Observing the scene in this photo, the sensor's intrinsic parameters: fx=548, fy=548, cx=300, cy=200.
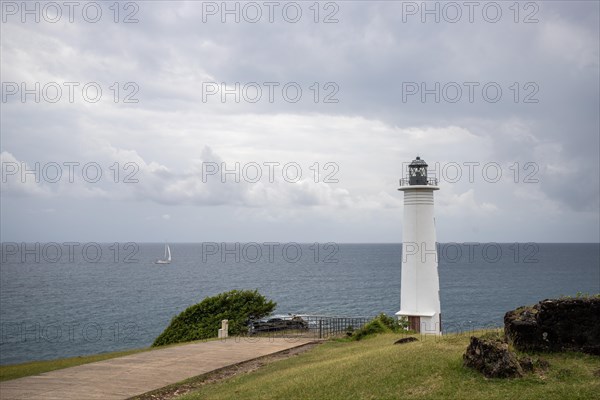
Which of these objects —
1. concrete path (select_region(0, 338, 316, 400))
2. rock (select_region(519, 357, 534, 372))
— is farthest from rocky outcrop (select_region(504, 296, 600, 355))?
concrete path (select_region(0, 338, 316, 400))

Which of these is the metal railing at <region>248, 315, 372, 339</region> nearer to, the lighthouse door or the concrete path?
the lighthouse door

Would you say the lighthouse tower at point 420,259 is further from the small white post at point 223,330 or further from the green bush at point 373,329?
the small white post at point 223,330

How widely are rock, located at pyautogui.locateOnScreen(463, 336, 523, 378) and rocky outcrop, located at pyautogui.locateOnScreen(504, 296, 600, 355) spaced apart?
133cm

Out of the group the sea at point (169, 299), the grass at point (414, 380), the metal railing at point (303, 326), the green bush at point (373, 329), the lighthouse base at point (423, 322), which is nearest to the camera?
the grass at point (414, 380)

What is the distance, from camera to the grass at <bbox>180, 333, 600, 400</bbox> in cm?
1160

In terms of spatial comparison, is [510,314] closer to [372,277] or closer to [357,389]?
[357,389]

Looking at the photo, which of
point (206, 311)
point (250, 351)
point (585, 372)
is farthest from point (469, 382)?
point (206, 311)

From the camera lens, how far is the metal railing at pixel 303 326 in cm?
2963

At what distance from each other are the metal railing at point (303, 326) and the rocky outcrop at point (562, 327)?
15566 mm

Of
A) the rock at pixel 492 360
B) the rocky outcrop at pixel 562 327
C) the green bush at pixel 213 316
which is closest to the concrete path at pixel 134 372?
the green bush at pixel 213 316

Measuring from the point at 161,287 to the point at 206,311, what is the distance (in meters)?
77.8

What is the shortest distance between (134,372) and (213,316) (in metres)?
13.5

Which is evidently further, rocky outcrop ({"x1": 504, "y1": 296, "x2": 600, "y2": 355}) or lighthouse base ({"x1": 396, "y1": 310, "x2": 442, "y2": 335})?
lighthouse base ({"x1": 396, "y1": 310, "x2": 442, "y2": 335})

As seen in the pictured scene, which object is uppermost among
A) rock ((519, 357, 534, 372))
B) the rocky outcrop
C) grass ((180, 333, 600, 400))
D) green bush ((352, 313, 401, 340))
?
the rocky outcrop
